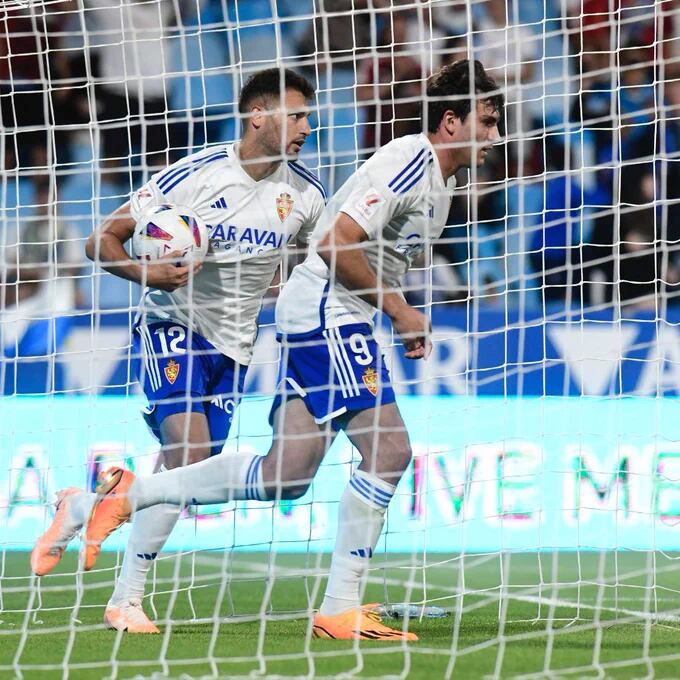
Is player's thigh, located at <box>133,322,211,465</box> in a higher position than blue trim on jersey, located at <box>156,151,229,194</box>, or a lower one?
lower

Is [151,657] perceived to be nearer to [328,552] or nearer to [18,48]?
[328,552]

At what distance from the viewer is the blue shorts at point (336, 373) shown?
4078 mm

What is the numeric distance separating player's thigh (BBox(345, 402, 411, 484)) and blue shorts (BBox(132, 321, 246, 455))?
2.16ft

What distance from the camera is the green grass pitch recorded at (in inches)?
139

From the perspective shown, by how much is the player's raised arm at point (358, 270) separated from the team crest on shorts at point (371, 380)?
191 mm

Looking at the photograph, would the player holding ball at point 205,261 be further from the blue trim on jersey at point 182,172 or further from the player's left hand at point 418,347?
the player's left hand at point 418,347

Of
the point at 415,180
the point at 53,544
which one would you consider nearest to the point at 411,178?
the point at 415,180

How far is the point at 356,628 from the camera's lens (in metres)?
4.04

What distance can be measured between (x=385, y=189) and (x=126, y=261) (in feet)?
3.14

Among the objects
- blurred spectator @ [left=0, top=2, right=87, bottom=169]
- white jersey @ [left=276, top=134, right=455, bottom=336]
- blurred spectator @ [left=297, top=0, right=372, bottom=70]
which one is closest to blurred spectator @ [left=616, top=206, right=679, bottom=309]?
blurred spectator @ [left=297, top=0, right=372, bottom=70]

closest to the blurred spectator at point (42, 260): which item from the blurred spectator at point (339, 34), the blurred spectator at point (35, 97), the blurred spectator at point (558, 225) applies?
the blurred spectator at point (35, 97)

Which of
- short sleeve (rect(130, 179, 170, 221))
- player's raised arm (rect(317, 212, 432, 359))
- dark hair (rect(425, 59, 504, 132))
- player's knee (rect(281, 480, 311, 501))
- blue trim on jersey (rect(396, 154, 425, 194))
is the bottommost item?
player's knee (rect(281, 480, 311, 501))

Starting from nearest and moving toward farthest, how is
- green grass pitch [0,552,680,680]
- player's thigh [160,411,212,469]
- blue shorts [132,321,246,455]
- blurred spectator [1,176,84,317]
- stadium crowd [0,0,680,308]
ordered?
green grass pitch [0,552,680,680] → player's thigh [160,411,212,469] → blue shorts [132,321,246,455] → stadium crowd [0,0,680,308] → blurred spectator [1,176,84,317]

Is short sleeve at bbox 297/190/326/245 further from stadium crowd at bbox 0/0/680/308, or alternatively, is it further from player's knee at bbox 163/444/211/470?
stadium crowd at bbox 0/0/680/308
